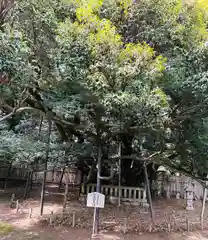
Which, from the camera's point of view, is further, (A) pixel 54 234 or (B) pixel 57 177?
(B) pixel 57 177

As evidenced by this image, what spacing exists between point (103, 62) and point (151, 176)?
24.8 feet

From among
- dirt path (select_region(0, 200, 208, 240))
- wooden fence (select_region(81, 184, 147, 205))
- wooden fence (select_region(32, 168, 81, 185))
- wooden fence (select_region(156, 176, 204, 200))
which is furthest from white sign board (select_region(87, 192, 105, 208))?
wooden fence (select_region(156, 176, 204, 200))

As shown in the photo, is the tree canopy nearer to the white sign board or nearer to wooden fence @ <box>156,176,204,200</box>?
the white sign board

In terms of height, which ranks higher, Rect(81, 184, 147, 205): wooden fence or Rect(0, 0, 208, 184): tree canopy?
Rect(0, 0, 208, 184): tree canopy

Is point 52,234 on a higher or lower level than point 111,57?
lower

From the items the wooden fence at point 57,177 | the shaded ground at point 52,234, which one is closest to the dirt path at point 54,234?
the shaded ground at point 52,234

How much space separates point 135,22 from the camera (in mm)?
5113

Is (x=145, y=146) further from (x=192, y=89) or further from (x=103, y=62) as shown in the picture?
(x=103, y=62)

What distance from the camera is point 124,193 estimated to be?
9.03 metres

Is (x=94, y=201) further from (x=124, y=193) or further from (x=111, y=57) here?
(x=124, y=193)

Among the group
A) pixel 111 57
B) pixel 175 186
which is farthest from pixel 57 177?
pixel 111 57

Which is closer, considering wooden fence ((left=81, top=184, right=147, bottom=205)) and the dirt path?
the dirt path

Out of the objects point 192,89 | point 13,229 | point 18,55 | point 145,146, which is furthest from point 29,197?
point 192,89

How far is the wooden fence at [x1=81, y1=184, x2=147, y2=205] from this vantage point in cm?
878
